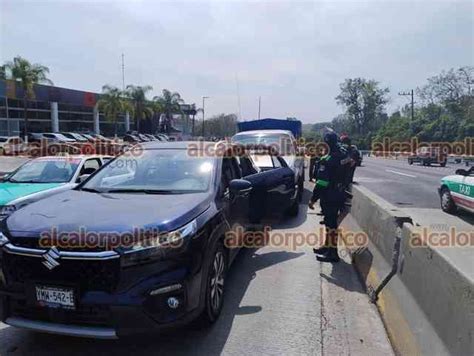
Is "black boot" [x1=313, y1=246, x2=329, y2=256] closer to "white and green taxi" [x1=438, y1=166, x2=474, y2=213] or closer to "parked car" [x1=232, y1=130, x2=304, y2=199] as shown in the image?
"parked car" [x1=232, y1=130, x2=304, y2=199]

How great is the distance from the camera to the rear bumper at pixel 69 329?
310cm

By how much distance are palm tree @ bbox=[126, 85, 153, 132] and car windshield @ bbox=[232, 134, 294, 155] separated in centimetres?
4735

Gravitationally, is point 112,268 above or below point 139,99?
below

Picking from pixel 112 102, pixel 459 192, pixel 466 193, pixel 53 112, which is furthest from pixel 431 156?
pixel 53 112

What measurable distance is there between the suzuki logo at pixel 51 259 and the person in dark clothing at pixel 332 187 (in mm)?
3724

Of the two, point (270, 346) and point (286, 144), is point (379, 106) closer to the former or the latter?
point (286, 144)

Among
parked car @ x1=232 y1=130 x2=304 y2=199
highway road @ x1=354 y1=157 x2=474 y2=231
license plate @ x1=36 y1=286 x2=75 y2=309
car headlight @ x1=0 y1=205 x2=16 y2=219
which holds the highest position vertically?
parked car @ x1=232 y1=130 x2=304 y2=199

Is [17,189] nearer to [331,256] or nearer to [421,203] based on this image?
[331,256]

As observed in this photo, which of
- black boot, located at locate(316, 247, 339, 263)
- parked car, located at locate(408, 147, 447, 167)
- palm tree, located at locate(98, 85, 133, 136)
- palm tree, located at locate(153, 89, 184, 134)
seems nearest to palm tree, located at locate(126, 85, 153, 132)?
palm tree, located at locate(98, 85, 133, 136)

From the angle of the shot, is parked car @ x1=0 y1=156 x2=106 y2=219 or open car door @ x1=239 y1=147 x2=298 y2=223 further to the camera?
parked car @ x1=0 y1=156 x2=106 y2=219

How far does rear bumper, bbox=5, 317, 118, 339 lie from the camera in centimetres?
310

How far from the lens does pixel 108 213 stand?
3682 millimetres

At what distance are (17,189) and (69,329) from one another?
498cm

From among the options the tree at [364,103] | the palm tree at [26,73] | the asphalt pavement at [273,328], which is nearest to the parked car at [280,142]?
the asphalt pavement at [273,328]
